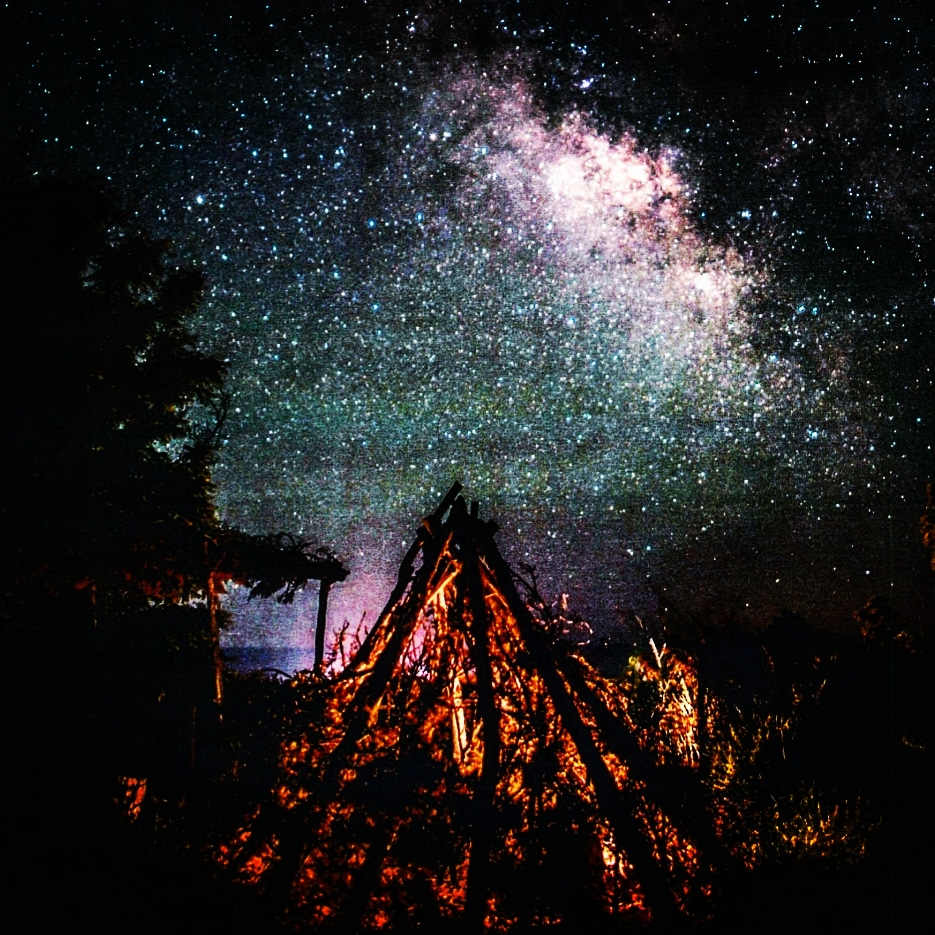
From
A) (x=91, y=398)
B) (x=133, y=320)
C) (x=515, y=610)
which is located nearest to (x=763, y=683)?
(x=515, y=610)

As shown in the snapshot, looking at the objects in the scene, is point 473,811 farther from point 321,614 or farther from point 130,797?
point 321,614

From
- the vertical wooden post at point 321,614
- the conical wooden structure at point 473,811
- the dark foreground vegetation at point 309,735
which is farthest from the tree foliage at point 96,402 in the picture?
the conical wooden structure at point 473,811

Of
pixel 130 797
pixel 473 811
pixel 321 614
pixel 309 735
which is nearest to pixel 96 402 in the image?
pixel 321 614

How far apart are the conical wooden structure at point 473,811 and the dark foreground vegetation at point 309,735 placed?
2 cm

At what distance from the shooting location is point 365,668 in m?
4.41

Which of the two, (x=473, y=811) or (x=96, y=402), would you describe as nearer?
(x=473, y=811)

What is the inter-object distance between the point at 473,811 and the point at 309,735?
4.15 ft

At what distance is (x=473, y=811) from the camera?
11.7 feet

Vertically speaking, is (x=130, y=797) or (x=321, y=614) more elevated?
(x=321, y=614)

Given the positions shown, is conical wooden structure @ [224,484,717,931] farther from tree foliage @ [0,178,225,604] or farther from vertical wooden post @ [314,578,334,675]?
vertical wooden post @ [314,578,334,675]

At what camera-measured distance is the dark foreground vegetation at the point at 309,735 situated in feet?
11.8

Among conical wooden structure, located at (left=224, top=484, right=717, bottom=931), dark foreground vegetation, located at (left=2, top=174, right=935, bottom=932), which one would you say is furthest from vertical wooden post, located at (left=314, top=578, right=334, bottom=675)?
conical wooden structure, located at (left=224, top=484, right=717, bottom=931)

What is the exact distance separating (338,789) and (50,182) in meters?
10.1

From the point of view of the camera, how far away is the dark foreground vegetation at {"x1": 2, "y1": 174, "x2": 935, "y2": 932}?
361cm
